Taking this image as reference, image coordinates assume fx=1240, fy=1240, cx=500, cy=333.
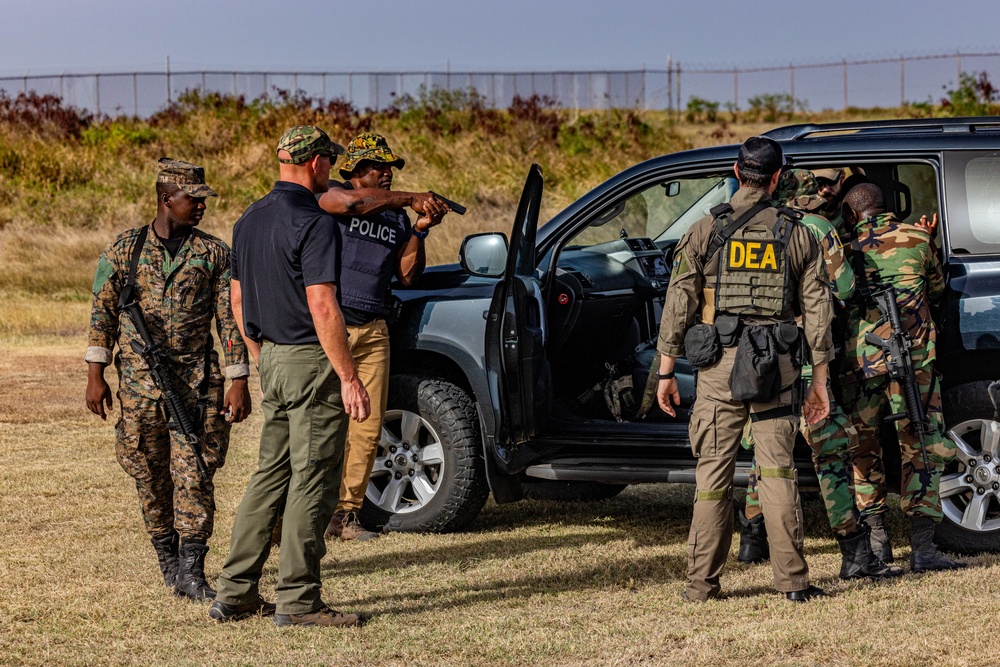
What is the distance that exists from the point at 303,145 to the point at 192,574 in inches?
68.7

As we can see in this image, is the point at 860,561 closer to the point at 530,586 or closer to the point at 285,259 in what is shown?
the point at 530,586

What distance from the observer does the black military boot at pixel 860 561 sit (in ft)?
16.5

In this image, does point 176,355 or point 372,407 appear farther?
point 372,407

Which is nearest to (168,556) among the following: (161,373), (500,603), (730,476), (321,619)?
A: (161,373)

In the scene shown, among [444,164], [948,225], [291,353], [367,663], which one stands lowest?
[367,663]

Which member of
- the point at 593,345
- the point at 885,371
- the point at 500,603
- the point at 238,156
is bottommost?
the point at 500,603

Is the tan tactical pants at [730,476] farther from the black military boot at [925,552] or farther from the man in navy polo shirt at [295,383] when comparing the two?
the man in navy polo shirt at [295,383]

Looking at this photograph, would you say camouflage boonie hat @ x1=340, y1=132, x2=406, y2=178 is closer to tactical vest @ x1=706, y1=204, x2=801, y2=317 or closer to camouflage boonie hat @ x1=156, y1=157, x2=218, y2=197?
camouflage boonie hat @ x1=156, y1=157, x2=218, y2=197

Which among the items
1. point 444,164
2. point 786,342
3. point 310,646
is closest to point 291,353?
point 310,646

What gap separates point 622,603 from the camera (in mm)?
4789

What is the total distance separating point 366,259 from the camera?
564 centimetres

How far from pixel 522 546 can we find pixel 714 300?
1780 millimetres

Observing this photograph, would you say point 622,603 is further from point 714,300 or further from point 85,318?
point 85,318

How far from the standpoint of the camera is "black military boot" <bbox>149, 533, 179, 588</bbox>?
4977mm
